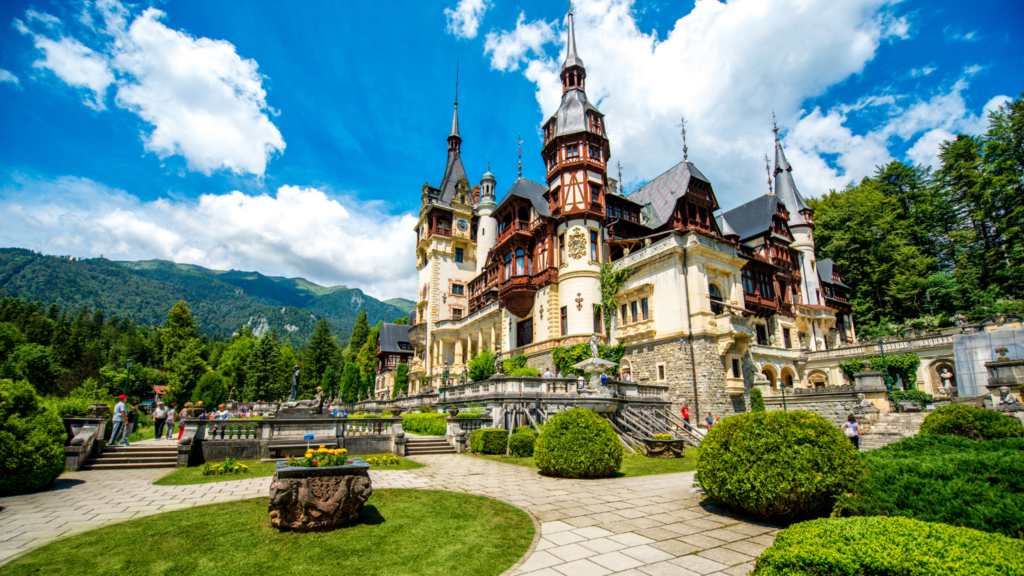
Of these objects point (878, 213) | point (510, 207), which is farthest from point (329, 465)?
point (878, 213)

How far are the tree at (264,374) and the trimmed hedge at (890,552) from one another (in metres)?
72.4

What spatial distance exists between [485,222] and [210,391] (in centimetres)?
3769

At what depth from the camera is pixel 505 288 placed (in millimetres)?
38250

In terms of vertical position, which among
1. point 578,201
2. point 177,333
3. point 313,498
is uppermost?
point 578,201

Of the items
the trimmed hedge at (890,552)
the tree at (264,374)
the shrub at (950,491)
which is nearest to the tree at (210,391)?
the tree at (264,374)

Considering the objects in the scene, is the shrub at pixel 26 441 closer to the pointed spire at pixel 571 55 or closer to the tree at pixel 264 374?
the pointed spire at pixel 571 55

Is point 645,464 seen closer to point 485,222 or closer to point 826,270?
point 485,222

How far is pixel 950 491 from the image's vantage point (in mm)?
5422

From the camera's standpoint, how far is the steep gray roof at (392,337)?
7181 cm

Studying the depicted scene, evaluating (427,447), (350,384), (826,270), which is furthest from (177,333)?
(826,270)

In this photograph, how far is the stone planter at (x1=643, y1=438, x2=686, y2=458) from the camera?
1814cm

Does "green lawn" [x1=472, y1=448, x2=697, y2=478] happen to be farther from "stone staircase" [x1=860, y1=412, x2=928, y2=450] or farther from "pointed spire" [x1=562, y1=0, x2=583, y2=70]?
"pointed spire" [x1=562, y1=0, x2=583, y2=70]

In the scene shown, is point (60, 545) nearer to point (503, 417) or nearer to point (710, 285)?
point (503, 417)

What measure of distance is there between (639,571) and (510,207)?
3617 centimetres
